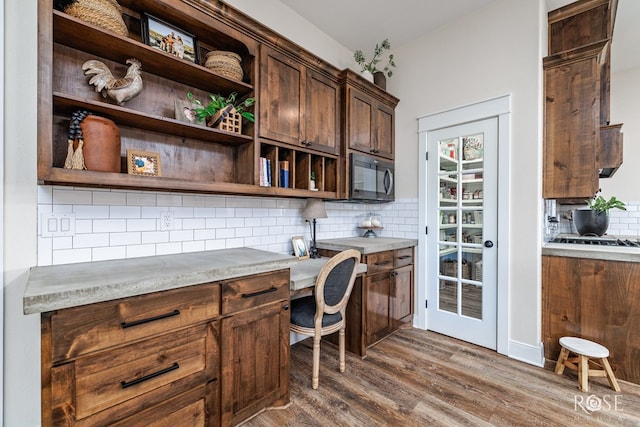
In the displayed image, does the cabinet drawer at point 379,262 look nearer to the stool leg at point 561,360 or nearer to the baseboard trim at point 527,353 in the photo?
the baseboard trim at point 527,353

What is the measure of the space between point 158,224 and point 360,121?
202 centimetres

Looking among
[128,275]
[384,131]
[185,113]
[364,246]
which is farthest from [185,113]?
[384,131]

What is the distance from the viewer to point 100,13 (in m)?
1.43

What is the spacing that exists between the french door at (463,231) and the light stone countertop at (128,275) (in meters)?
1.88

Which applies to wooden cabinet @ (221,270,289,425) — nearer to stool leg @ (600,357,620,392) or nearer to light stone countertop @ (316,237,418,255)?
light stone countertop @ (316,237,418,255)

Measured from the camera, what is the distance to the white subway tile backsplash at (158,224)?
155 cm

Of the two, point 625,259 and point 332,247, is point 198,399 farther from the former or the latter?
point 625,259

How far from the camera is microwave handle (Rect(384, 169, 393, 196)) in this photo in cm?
316

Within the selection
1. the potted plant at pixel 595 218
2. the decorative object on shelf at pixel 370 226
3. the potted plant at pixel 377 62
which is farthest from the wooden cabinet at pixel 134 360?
the potted plant at pixel 595 218

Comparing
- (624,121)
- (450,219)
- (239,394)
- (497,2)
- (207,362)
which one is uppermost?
(497,2)

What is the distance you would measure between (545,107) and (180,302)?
10.4 feet

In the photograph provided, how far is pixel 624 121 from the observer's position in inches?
146

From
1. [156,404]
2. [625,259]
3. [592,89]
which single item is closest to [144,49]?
[156,404]

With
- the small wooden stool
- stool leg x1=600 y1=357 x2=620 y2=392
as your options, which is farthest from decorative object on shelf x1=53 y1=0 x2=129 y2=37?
stool leg x1=600 y1=357 x2=620 y2=392
